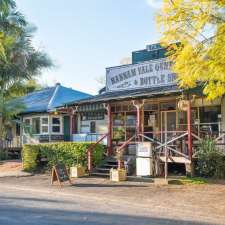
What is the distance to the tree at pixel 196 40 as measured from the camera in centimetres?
1367

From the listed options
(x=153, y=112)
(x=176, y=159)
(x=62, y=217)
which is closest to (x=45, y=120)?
(x=153, y=112)

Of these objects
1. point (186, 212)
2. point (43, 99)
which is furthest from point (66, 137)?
point (186, 212)

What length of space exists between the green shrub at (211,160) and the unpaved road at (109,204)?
1609mm

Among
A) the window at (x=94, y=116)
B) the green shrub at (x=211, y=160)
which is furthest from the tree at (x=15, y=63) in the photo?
the green shrub at (x=211, y=160)

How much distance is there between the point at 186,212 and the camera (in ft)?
40.3

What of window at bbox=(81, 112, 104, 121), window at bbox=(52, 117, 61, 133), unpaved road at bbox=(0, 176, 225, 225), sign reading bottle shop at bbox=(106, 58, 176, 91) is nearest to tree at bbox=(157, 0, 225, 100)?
unpaved road at bbox=(0, 176, 225, 225)

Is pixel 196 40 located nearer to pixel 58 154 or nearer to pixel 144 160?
pixel 144 160

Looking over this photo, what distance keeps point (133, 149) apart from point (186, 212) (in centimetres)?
1172

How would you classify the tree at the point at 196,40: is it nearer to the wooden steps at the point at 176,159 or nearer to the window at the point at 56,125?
the wooden steps at the point at 176,159

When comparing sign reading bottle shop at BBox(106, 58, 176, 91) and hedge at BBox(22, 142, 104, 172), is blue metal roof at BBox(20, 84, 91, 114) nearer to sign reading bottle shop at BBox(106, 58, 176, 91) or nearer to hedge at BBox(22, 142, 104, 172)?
sign reading bottle shop at BBox(106, 58, 176, 91)

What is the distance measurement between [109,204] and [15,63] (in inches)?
958

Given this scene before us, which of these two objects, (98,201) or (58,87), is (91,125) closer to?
(58,87)

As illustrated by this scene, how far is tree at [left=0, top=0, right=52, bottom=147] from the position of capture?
1304 inches

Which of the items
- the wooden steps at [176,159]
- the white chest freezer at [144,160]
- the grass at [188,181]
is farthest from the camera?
the white chest freezer at [144,160]
